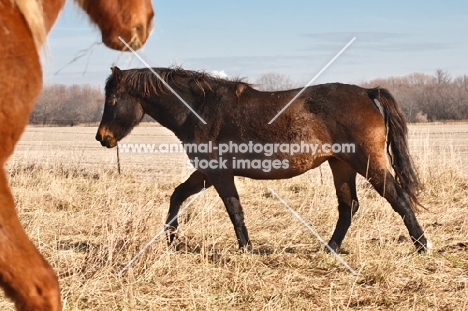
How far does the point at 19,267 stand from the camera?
165 centimetres

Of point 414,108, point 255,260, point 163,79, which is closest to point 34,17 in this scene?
point 255,260

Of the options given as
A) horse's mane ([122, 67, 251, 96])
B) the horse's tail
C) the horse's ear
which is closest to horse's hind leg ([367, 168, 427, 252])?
the horse's tail

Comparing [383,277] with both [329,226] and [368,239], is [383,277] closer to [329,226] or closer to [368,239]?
[368,239]

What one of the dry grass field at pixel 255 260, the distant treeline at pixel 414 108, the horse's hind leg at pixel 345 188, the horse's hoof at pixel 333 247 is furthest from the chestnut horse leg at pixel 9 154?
the distant treeline at pixel 414 108

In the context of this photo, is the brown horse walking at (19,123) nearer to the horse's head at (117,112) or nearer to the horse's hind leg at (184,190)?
the horse's hind leg at (184,190)

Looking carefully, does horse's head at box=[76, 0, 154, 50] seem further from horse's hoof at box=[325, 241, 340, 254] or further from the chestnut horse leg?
horse's hoof at box=[325, 241, 340, 254]

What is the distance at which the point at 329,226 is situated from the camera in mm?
7074

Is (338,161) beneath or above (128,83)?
beneath

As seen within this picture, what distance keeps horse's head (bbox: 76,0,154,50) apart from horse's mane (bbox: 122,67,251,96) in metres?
4.66

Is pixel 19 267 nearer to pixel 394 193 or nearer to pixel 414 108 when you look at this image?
pixel 394 193

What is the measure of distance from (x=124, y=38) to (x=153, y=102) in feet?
16.0

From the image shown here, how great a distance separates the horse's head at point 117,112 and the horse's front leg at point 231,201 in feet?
4.55

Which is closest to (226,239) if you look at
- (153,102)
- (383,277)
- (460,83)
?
(153,102)

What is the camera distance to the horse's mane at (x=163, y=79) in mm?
6895
